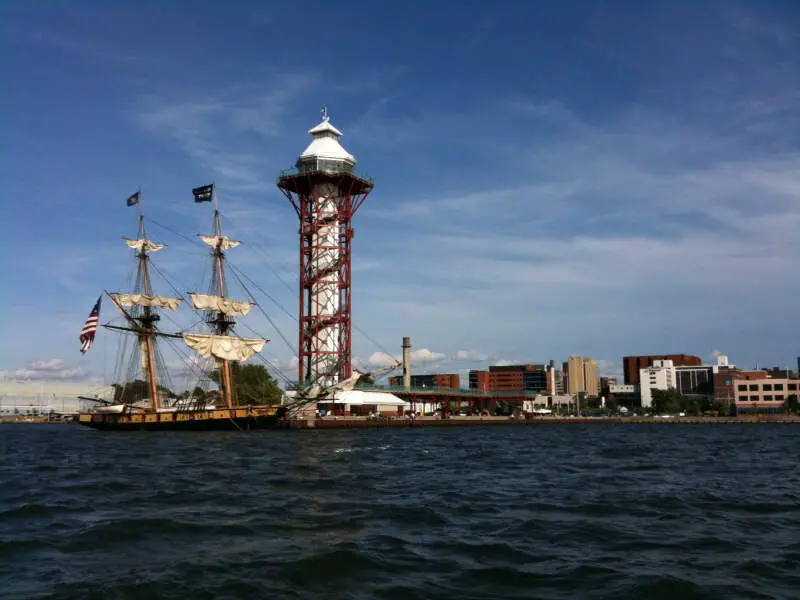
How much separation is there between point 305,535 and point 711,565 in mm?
8766

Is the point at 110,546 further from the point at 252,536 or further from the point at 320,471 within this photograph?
the point at 320,471

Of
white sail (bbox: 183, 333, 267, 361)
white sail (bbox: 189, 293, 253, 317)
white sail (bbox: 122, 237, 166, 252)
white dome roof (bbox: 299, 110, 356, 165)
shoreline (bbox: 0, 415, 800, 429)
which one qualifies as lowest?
shoreline (bbox: 0, 415, 800, 429)

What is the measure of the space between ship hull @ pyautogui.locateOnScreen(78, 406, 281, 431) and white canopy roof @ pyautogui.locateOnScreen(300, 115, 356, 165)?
4421 cm

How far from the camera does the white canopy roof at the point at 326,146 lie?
4454 inches

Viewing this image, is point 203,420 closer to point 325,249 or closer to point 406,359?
point 325,249

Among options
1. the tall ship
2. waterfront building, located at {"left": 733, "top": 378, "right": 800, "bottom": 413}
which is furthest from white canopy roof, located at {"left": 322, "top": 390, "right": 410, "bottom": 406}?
waterfront building, located at {"left": 733, "top": 378, "right": 800, "bottom": 413}

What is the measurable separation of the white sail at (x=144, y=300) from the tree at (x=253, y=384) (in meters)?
18.8

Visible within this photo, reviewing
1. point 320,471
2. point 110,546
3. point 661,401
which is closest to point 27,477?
point 320,471

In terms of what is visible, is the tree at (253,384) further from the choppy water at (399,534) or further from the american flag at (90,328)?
the choppy water at (399,534)

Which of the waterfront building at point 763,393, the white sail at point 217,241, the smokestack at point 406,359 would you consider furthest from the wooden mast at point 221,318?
the waterfront building at point 763,393

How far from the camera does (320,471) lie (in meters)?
31.9

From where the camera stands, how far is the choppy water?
12.3 m

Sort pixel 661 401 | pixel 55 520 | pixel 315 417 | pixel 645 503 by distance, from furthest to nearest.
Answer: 1. pixel 661 401
2. pixel 315 417
3. pixel 645 503
4. pixel 55 520

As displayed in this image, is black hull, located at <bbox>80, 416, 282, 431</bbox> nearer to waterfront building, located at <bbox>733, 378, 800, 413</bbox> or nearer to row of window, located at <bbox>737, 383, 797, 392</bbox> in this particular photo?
waterfront building, located at <bbox>733, 378, 800, 413</bbox>
